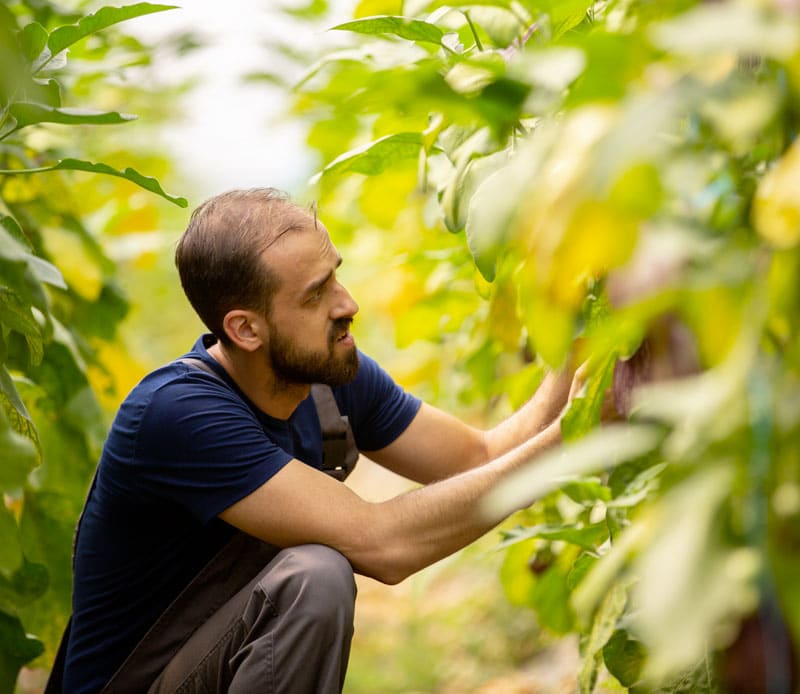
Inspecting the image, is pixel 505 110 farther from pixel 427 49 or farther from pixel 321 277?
pixel 321 277

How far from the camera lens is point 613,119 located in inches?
23.9

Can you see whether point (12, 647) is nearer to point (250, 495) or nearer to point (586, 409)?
point (250, 495)

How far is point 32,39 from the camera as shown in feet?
4.21

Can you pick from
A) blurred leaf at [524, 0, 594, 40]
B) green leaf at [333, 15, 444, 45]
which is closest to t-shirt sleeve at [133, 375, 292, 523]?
green leaf at [333, 15, 444, 45]

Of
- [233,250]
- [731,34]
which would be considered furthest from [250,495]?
[731,34]

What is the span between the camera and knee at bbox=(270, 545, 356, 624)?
1.54 metres

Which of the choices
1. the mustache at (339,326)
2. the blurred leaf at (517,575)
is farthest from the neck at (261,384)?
the blurred leaf at (517,575)

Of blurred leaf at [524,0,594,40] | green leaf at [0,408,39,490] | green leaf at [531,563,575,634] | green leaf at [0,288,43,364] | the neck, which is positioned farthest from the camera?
the neck

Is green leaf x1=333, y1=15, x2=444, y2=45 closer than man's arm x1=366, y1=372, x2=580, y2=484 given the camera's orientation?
Yes

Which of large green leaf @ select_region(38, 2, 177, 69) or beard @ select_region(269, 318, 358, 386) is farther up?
large green leaf @ select_region(38, 2, 177, 69)

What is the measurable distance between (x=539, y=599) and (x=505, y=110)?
1.15 metres

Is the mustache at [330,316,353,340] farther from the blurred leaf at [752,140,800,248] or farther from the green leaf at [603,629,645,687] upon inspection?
the blurred leaf at [752,140,800,248]

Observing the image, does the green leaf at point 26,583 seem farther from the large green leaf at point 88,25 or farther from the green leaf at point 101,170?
the large green leaf at point 88,25

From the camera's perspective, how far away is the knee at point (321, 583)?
5.07 ft
